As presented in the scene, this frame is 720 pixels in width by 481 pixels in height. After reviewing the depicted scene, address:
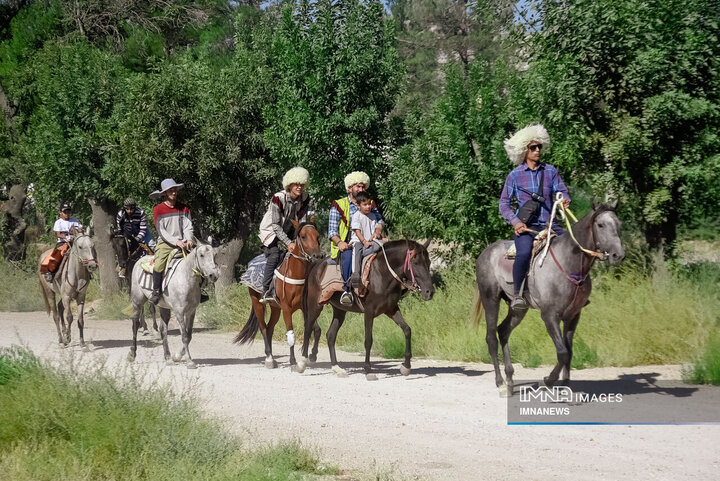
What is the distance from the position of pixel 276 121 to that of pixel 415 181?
4221 millimetres

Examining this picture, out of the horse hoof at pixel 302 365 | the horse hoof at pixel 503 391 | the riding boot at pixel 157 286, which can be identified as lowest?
the horse hoof at pixel 503 391

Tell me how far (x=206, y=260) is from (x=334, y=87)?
7345mm

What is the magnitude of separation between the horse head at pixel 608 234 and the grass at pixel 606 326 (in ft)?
10.5

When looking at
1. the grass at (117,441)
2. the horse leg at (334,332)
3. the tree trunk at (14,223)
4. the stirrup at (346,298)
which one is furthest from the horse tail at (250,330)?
the tree trunk at (14,223)

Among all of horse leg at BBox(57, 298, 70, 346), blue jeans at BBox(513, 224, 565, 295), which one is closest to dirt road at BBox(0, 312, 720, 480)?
blue jeans at BBox(513, 224, 565, 295)

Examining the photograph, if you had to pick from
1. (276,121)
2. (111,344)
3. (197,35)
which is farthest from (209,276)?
(197,35)

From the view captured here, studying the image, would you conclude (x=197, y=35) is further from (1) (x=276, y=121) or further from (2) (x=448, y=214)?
(2) (x=448, y=214)

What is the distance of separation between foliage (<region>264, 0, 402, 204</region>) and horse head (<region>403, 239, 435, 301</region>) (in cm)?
747

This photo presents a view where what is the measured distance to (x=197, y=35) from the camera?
33.7m

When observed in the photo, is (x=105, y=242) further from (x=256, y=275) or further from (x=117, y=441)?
(x=117, y=441)

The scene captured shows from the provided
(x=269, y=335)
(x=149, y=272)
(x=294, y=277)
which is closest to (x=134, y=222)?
(x=149, y=272)

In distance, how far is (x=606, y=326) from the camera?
13414 mm

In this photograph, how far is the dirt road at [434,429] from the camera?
761cm

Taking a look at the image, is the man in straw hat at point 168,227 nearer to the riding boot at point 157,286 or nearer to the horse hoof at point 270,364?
the riding boot at point 157,286
